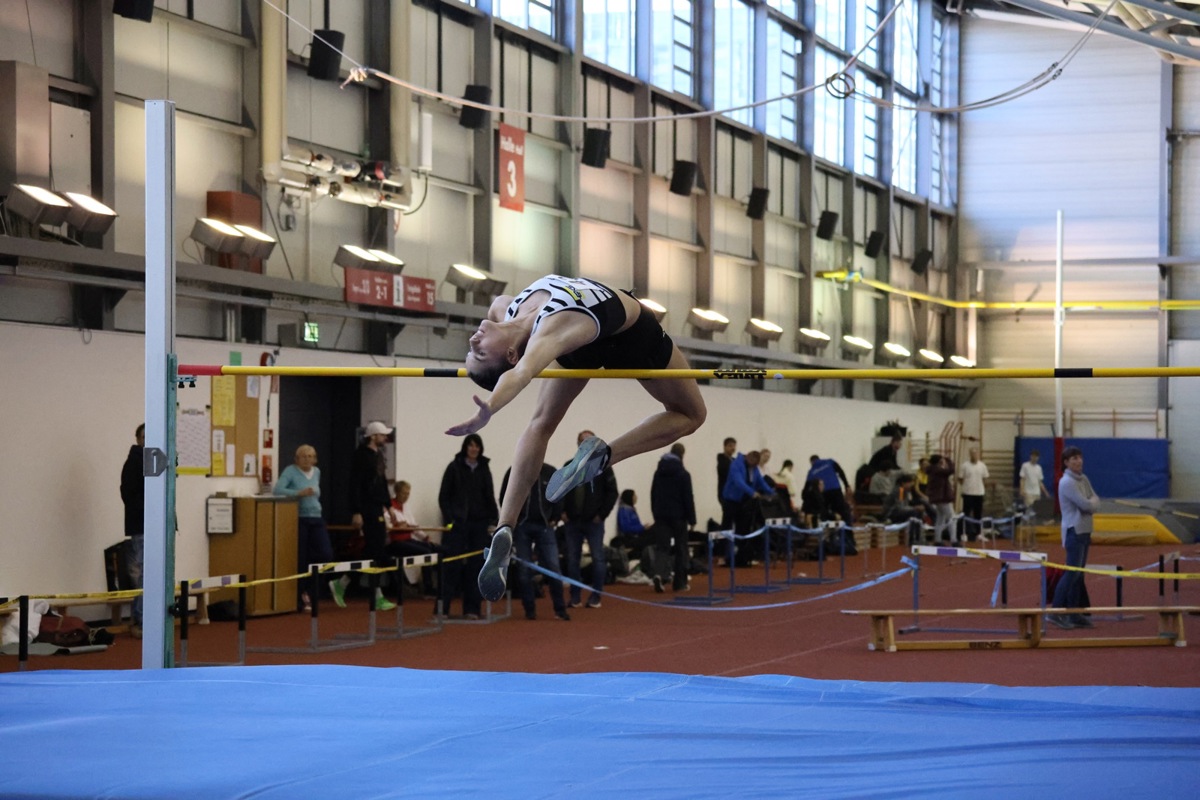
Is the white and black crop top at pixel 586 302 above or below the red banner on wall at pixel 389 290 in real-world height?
below

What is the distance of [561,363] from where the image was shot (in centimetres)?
621

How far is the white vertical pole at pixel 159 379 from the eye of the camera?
267 inches

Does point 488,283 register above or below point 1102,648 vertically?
above

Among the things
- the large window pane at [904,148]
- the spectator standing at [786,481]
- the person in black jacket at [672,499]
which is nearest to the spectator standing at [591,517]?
the person in black jacket at [672,499]

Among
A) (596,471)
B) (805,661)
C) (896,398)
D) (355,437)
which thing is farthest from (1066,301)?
(596,471)

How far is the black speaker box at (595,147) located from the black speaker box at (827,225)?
23.2ft

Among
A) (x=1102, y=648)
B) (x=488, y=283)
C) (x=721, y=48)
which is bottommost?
(x=1102, y=648)

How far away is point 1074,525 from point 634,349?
22.1 feet

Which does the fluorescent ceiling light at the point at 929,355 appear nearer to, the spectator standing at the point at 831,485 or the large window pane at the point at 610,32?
the spectator standing at the point at 831,485

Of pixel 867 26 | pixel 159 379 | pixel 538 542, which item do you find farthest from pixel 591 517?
pixel 867 26

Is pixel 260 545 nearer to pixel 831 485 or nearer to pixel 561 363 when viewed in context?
pixel 561 363

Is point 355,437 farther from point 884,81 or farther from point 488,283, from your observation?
point 884,81

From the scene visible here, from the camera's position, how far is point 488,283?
51.3ft

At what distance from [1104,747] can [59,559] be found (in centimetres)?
826
